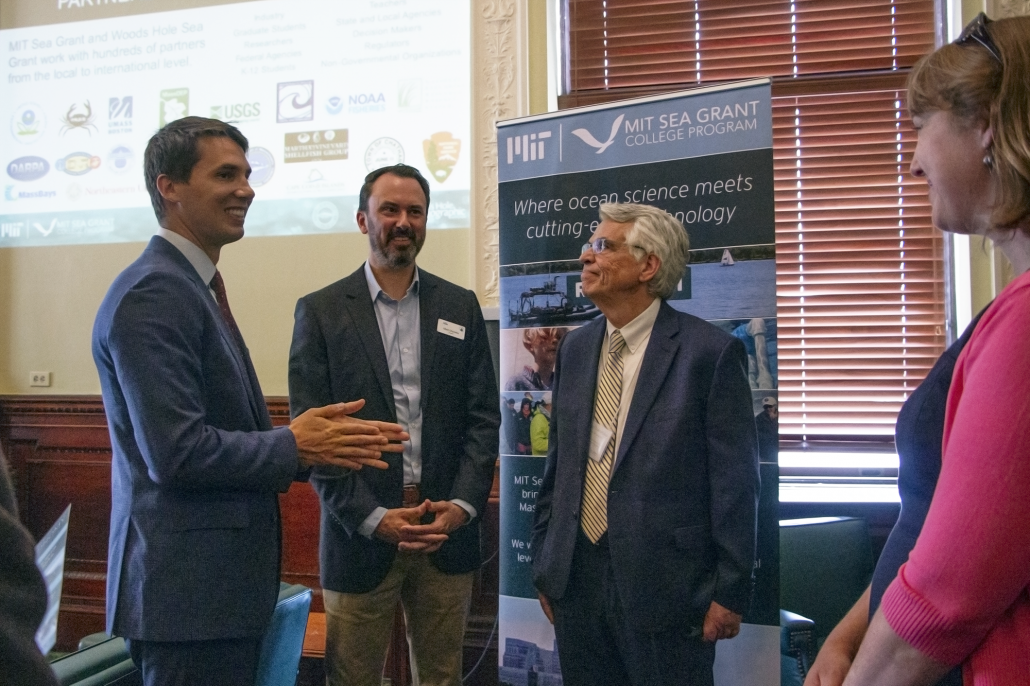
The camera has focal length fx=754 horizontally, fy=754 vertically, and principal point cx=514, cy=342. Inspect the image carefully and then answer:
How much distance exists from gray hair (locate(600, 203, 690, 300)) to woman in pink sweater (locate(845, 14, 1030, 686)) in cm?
116

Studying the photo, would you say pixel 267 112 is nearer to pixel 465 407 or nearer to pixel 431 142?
pixel 431 142

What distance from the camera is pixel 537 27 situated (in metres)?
3.59

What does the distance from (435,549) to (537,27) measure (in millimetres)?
2567

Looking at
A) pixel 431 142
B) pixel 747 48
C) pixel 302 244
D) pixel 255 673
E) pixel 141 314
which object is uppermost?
pixel 747 48

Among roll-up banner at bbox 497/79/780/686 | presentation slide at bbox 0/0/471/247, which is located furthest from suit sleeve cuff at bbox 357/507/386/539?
presentation slide at bbox 0/0/471/247

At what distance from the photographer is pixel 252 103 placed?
3.85 m

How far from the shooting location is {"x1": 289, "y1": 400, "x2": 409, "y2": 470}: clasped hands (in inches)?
69.9

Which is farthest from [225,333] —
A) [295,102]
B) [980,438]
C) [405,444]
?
[295,102]

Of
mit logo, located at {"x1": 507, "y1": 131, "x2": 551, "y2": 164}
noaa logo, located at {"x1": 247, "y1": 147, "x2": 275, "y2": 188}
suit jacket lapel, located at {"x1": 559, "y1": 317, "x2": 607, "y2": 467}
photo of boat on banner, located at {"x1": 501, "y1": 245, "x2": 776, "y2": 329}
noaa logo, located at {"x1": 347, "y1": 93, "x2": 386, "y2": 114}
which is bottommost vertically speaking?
suit jacket lapel, located at {"x1": 559, "y1": 317, "x2": 607, "y2": 467}

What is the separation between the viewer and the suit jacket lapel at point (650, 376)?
1.93 metres

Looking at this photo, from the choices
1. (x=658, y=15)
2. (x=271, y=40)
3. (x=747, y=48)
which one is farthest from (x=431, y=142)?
(x=747, y=48)

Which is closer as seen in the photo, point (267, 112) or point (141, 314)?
point (141, 314)

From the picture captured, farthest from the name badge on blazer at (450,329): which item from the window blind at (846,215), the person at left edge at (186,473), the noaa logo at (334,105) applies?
the noaa logo at (334,105)

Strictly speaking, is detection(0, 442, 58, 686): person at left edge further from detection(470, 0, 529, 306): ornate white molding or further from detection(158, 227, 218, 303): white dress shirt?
detection(470, 0, 529, 306): ornate white molding
